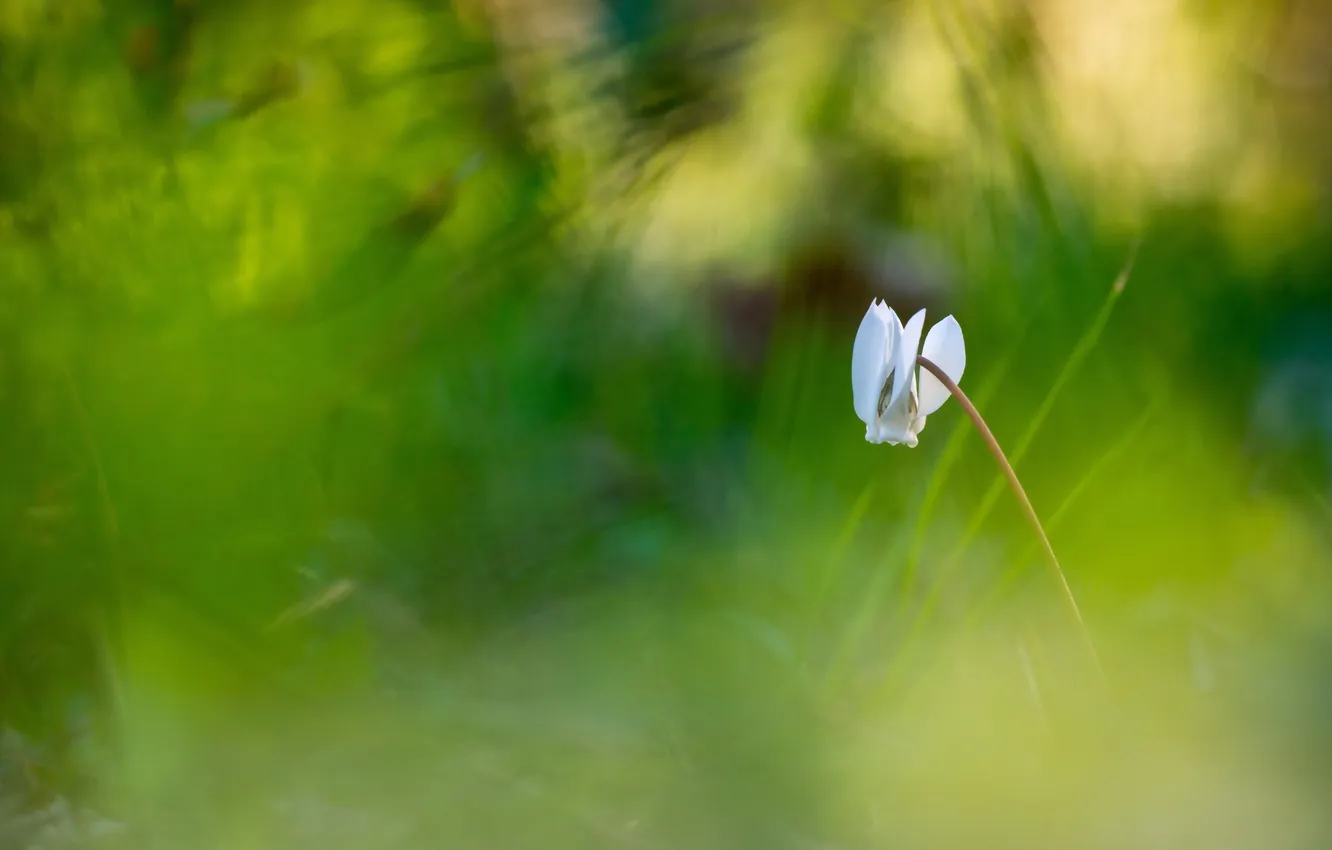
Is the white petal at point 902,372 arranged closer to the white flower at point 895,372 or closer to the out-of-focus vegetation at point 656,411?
the white flower at point 895,372

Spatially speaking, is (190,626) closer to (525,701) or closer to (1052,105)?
(525,701)

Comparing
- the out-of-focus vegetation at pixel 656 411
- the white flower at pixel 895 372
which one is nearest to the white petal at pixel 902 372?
the white flower at pixel 895 372

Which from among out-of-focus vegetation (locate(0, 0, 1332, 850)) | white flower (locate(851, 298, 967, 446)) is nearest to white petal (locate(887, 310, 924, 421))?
white flower (locate(851, 298, 967, 446))

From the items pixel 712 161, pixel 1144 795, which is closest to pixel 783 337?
pixel 712 161

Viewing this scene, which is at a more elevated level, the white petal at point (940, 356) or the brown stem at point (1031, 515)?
the white petal at point (940, 356)

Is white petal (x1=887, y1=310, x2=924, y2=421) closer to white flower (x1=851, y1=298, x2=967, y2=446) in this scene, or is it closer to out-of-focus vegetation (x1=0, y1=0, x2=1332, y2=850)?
white flower (x1=851, y1=298, x2=967, y2=446)
